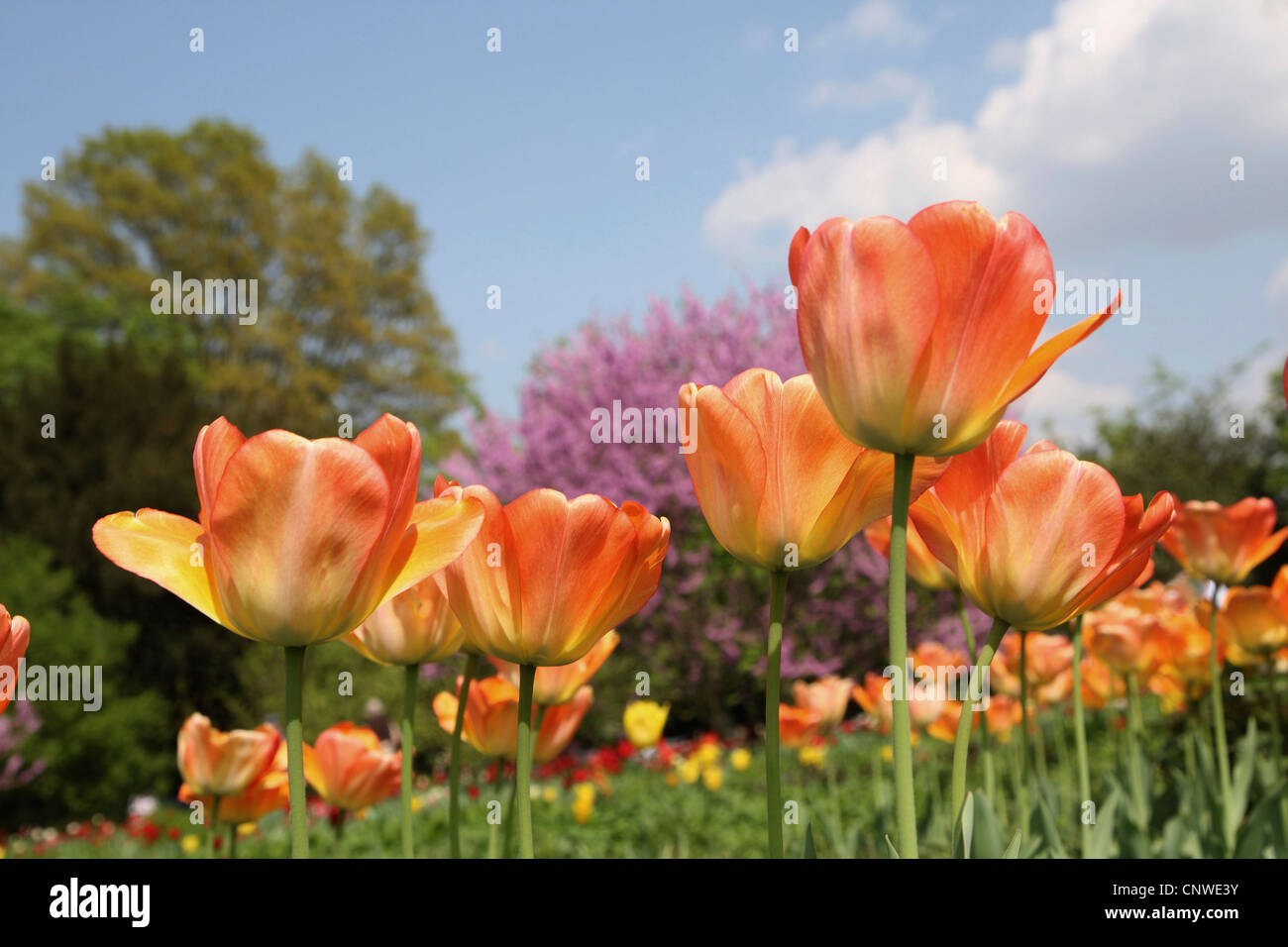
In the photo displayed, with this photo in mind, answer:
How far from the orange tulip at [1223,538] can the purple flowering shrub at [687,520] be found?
24.7 ft

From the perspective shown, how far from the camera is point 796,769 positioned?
6.58 m

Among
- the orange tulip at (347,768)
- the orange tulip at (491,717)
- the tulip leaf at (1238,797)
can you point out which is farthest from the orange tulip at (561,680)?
the tulip leaf at (1238,797)

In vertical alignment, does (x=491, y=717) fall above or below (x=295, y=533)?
A: below

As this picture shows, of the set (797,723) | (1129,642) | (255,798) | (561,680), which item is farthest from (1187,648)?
(255,798)

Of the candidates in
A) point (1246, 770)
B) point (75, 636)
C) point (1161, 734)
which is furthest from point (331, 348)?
point (1246, 770)

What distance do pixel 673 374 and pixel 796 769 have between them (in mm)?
5299

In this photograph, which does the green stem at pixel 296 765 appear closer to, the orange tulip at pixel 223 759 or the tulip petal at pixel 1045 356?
the tulip petal at pixel 1045 356

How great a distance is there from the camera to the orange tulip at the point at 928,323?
601mm

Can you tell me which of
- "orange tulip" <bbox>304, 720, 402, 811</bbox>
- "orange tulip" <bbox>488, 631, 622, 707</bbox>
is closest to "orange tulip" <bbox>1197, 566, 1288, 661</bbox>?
"orange tulip" <bbox>488, 631, 622, 707</bbox>

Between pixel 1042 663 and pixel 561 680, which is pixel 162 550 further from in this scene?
pixel 1042 663

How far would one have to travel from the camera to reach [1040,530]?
0.71 m

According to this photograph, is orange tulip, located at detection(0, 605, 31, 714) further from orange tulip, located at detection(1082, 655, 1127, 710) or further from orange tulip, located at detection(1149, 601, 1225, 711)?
orange tulip, located at detection(1082, 655, 1127, 710)

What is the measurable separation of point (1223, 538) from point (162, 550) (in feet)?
7.37

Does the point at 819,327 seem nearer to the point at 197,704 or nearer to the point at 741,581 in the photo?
the point at 741,581
